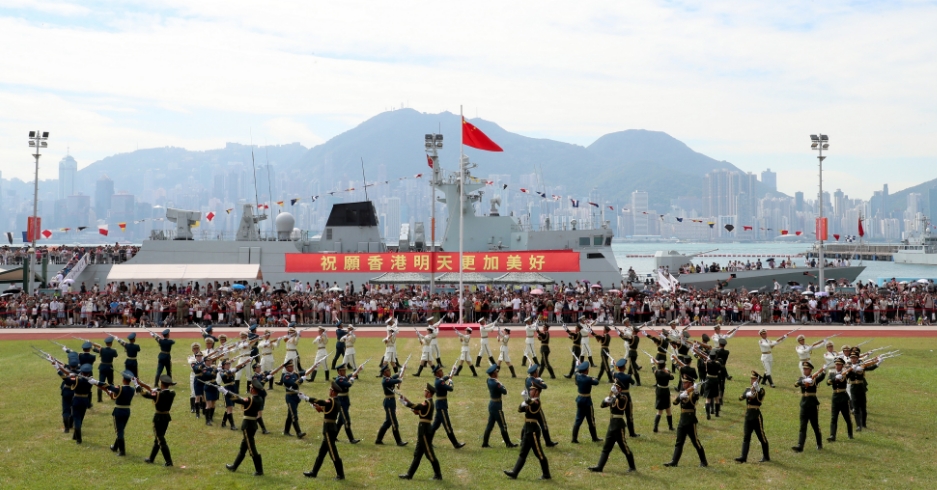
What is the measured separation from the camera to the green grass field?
486 inches

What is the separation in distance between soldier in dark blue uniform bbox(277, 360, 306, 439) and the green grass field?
296mm

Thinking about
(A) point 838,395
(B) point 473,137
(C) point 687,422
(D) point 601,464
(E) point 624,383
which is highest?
(B) point 473,137

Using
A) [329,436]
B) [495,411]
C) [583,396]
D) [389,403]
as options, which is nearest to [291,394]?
[389,403]

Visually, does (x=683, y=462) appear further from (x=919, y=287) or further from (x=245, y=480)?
(x=919, y=287)

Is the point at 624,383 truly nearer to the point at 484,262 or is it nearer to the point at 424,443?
the point at 424,443

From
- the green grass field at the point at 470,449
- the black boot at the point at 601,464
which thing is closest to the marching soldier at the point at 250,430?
the green grass field at the point at 470,449

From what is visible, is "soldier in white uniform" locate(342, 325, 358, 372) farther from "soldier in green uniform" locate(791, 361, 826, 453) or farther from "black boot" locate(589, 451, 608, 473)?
"soldier in green uniform" locate(791, 361, 826, 453)

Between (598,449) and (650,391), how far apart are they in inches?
234

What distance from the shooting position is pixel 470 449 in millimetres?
14344

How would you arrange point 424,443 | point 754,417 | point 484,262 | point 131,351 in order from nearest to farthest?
point 424,443, point 754,417, point 131,351, point 484,262

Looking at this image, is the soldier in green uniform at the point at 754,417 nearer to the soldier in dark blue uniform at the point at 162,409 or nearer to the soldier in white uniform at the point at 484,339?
the soldier in white uniform at the point at 484,339

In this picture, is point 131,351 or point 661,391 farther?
point 131,351

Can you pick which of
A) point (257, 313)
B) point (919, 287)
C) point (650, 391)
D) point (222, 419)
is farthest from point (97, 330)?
point (919, 287)

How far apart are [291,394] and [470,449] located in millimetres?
3725
